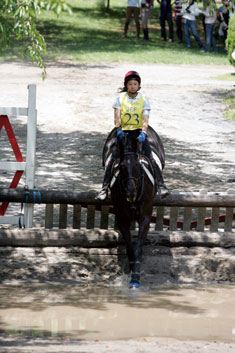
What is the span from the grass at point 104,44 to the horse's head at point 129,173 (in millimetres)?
19914

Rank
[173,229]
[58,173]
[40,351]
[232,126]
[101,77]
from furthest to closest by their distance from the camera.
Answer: [101,77] < [232,126] < [58,173] < [173,229] < [40,351]

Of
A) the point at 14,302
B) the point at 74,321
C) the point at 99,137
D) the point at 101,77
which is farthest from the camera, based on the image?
the point at 101,77

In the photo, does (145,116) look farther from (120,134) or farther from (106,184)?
(106,184)

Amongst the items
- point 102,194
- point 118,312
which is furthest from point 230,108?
point 118,312

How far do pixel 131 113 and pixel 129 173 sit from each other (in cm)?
89

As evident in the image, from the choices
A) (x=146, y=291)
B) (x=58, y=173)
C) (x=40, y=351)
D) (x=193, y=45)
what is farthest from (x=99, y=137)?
(x=193, y=45)

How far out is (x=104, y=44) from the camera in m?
33.3

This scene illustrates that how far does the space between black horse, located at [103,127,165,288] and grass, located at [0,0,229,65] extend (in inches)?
778

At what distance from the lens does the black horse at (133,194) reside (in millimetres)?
8898

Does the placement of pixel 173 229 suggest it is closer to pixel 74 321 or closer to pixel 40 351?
pixel 74 321

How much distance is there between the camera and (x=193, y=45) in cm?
3544

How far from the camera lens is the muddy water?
24.8 feet

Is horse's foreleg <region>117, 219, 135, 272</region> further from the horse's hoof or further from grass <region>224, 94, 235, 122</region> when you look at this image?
grass <region>224, 94, 235, 122</region>

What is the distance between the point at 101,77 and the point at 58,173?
467 inches
